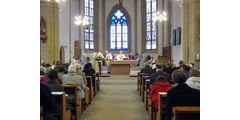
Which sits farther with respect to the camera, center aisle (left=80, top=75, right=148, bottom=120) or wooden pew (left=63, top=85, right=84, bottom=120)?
center aisle (left=80, top=75, right=148, bottom=120)

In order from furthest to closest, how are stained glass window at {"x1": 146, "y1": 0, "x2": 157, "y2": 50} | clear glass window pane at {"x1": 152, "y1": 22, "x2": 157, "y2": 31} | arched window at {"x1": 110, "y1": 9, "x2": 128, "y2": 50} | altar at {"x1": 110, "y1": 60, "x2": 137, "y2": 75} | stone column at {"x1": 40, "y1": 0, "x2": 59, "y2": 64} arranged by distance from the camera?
arched window at {"x1": 110, "y1": 9, "x2": 128, "y2": 50}
stained glass window at {"x1": 146, "y1": 0, "x2": 157, "y2": 50}
clear glass window pane at {"x1": 152, "y1": 22, "x2": 157, "y2": 31}
altar at {"x1": 110, "y1": 60, "x2": 137, "y2": 75}
stone column at {"x1": 40, "y1": 0, "x2": 59, "y2": 64}

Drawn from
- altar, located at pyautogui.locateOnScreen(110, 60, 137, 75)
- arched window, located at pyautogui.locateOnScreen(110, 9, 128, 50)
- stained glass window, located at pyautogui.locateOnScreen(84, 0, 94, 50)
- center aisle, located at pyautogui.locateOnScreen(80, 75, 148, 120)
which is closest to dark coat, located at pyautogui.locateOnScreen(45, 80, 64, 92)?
center aisle, located at pyautogui.locateOnScreen(80, 75, 148, 120)

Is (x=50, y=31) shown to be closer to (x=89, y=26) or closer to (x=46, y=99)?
(x=46, y=99)

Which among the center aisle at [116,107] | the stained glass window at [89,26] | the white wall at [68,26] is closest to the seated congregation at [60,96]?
the center aisle at [116,107]

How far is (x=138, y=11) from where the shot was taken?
2123 centimetres

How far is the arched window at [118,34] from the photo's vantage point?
22044mm

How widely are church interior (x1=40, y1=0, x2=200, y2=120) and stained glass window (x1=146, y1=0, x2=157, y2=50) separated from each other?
0.28 feet

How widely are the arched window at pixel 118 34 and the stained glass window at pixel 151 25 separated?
7.23 feet

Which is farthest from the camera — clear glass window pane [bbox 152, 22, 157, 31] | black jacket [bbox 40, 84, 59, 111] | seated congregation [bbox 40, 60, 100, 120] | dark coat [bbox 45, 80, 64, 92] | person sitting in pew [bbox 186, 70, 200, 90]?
clear glass window pane [bbox 152, 22, 157, 31]

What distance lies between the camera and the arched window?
22044 millimetres

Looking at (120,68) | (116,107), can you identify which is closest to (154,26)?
(120,68)

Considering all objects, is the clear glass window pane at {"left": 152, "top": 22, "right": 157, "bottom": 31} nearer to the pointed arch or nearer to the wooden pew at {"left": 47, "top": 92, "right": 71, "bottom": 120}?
the pointed arch
